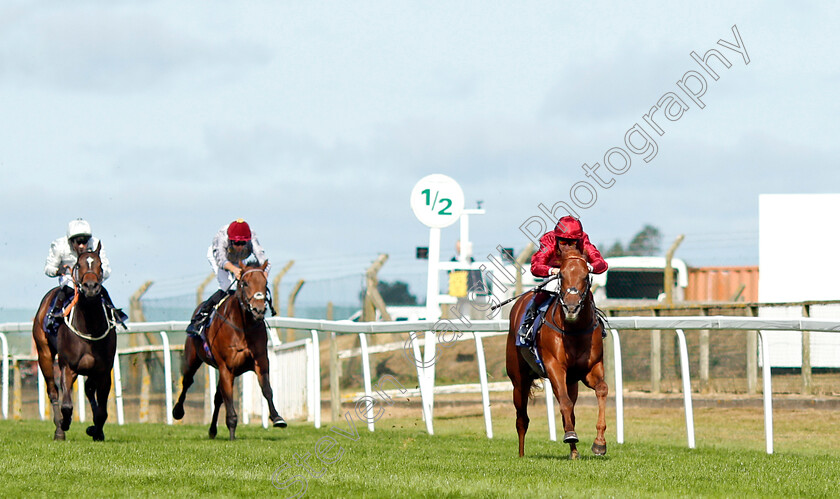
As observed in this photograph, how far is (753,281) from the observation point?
87.6 ft

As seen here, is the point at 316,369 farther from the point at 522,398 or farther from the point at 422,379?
the point at 522,398

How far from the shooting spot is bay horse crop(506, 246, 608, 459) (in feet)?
28.2

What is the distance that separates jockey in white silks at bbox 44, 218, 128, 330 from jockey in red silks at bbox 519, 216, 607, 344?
4.17m

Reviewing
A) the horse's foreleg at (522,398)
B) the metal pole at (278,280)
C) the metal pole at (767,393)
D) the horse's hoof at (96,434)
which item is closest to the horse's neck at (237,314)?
the horse's hoof at (96,434)

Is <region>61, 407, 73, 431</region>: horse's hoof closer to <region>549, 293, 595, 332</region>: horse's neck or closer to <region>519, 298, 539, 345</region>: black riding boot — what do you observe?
<region>519, 298, 539, 345</region>: black riding boot

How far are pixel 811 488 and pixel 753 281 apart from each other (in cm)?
2020

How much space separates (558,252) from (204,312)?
14.5 ft

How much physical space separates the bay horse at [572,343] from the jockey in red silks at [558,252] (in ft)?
0.42

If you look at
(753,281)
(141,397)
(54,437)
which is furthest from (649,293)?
(54,437)

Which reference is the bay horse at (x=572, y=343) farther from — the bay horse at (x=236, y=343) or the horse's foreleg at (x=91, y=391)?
the horse's foreleg at (x=91, y=391)

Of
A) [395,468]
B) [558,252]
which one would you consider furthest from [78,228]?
[558,252]

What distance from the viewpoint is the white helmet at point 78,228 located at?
37.1 ft

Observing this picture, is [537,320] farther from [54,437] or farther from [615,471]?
[54,437]

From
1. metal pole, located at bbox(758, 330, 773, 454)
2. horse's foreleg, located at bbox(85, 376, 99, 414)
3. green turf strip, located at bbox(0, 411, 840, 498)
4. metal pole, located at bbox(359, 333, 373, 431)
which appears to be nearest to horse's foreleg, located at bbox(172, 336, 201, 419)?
green turf strip, located at bbox(0, 411, 840, 498)
